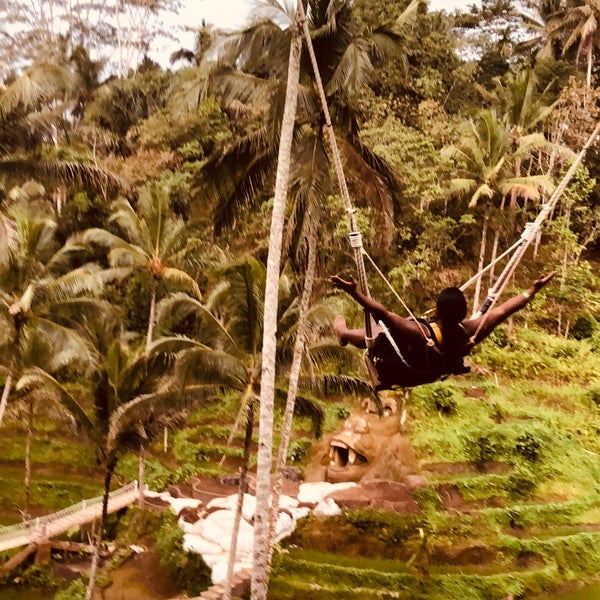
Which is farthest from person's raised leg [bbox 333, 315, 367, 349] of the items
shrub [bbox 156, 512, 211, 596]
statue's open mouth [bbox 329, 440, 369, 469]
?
statue's open mouth [bbox 329, 440, 369, 469]

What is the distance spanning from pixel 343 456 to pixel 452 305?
10.7m

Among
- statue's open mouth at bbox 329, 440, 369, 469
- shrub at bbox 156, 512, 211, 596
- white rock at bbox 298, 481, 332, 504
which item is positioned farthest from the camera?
statue's open mouth at bbox 329, 440, 369, 469

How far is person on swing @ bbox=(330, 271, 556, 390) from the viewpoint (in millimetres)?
2932

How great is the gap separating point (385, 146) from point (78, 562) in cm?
1114

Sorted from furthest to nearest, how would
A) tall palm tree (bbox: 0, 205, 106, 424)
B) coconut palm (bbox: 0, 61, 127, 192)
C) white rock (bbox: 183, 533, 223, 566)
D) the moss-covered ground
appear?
tall palm tree (bbox: 0, 205, 106, 424) → white rock (bbox: 183, 533, 223, 566) → the moss-covered ground → coconut palm (bbox: 0, 61, 127, 192)

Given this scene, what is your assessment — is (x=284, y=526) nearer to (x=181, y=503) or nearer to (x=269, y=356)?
(x=181, y=503)

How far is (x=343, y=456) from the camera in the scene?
13086mm

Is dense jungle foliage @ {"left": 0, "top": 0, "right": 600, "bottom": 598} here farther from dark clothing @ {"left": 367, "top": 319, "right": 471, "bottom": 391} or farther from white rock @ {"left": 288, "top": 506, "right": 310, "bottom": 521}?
dark clothing @ {"left": 367, "top": 319, "right": 471, "bottom": 391}

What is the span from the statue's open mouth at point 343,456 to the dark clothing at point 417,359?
32.1 ft

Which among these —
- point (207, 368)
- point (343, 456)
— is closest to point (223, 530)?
point (343, 456)

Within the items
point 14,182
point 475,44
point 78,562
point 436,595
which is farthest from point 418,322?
point 475,44

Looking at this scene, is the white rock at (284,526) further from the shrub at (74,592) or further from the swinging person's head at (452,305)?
the swinging person's head at (452,305)

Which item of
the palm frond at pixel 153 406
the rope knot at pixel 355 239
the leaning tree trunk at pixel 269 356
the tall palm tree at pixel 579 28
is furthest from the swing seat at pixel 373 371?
the tall palm tree at pixel 579 28

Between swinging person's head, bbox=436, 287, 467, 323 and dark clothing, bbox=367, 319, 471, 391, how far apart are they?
8 centimetres
